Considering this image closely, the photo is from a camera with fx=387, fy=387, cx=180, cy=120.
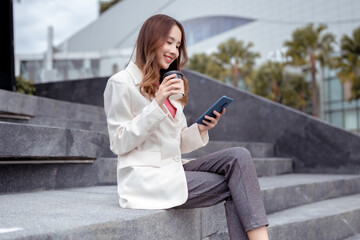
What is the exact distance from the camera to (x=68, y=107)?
19.6ft

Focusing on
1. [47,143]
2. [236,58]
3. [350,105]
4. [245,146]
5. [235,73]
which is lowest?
[350,105]

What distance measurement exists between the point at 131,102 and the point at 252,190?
2.92 ft

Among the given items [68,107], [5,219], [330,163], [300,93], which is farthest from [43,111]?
[300,93]

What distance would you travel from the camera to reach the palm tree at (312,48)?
30875 millimetres

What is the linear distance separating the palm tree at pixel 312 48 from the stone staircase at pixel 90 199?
27616mm

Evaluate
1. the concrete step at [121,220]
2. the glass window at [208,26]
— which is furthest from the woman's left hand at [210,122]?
the glass window at [208,26]

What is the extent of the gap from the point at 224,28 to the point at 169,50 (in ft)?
161

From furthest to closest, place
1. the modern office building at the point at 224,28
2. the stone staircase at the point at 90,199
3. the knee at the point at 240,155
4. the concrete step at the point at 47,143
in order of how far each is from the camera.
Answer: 1. the modern office building at the point at 224,28
2. the concrete step at the point at 47,143
3. the knee at the point at 240,155
4. the stone staircase at the point at 90,199

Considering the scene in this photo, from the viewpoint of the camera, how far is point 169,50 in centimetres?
245

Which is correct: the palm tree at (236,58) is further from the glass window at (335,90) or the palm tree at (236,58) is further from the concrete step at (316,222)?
the concrete step at (316,222)

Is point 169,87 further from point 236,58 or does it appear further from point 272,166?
point 236,58

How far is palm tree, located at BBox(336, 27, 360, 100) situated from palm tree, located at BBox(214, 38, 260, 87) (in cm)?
931

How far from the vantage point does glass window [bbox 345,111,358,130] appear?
32062 millimetres

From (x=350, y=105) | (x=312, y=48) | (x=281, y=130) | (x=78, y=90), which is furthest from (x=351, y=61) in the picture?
(x=78, y=90)
